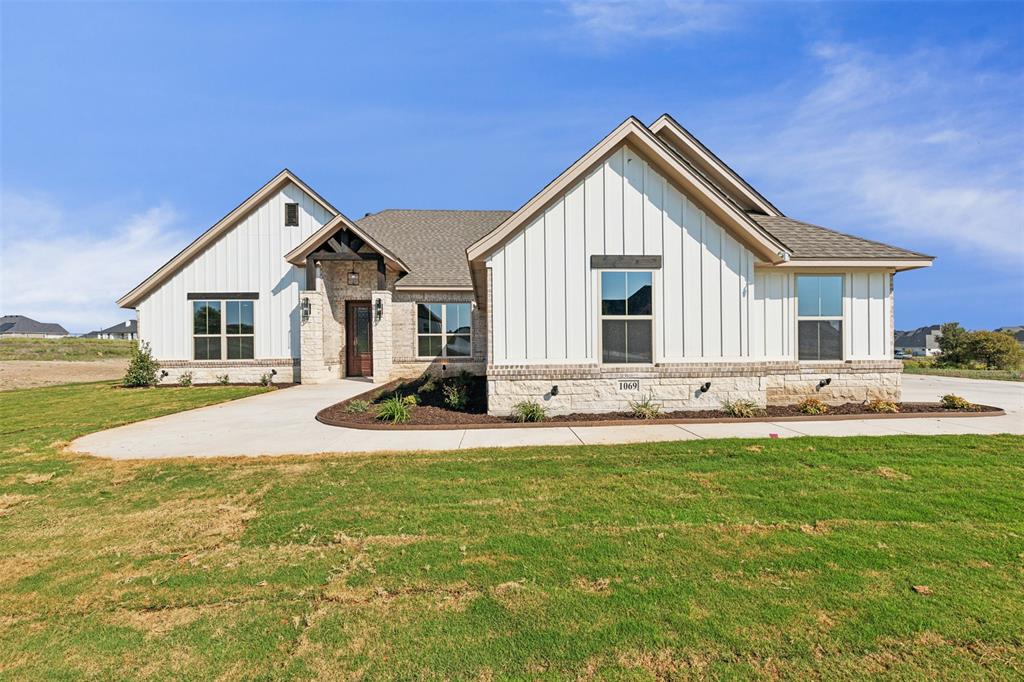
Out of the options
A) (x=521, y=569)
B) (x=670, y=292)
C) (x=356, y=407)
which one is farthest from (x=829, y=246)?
(x=356, y=407)

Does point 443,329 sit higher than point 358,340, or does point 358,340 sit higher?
point 443,329

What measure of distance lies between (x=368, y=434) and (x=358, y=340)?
1108 centimetres

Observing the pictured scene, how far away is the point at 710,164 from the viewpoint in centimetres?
1249

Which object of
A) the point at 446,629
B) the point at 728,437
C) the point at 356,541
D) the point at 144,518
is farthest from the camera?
the point at 728,437

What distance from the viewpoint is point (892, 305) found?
1097 cm

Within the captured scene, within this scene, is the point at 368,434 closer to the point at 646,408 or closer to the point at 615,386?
the point at 615,386

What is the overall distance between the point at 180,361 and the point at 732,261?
19861 mm

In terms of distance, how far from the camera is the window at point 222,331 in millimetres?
17969

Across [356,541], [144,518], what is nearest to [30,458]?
[144,518]

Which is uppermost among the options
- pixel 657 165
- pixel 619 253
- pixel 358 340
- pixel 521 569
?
pixel 657 165

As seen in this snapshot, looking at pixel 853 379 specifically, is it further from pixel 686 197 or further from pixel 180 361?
pixel 180 361

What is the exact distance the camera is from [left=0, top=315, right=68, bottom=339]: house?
108481 mm

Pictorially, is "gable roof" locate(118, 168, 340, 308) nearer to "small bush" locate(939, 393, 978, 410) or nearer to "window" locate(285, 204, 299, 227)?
"window" locate(285, 204, 299, 227)

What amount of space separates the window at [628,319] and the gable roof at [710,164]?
4708mm
